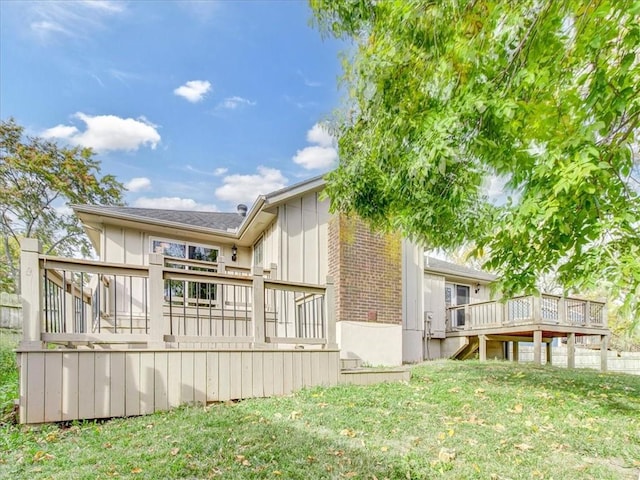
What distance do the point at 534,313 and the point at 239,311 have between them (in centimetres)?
844

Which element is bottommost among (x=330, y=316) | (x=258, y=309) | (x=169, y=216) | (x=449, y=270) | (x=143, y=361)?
(x=143, y=361)

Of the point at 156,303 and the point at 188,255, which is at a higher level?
the point at 188,255

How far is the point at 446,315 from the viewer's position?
556 inches

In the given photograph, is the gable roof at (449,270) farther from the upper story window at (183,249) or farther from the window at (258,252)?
the upper story window at (183,249)

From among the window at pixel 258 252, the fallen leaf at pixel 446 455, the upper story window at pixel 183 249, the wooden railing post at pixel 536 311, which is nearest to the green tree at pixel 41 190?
the upper story window at pixel 183 249

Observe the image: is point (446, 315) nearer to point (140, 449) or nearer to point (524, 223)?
point (524, 223)

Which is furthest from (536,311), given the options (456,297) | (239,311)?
(239,311)

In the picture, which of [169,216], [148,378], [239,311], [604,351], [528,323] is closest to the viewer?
[148,378]

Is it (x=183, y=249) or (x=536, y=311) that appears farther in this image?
(x=536, y=311)

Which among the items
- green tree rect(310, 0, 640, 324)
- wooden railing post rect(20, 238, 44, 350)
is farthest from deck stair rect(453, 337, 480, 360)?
wooden railing post rect(20, 238, 44, 350)

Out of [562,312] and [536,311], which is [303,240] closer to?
[536,311]

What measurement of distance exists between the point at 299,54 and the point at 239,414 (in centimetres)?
1143

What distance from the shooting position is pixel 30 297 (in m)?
4.37

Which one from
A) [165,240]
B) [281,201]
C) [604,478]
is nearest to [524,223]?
[604,478]
